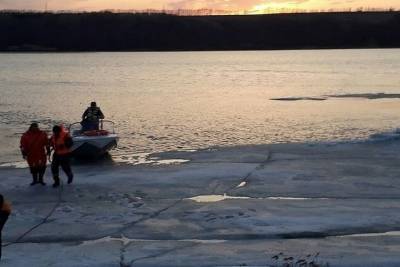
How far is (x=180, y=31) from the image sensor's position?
136 m

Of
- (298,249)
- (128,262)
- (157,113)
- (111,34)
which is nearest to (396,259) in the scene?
(298,249)

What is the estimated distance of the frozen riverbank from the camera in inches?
386

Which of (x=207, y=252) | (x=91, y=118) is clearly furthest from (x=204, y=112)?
(x=207, y=252)

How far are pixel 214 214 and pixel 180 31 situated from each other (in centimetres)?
12619

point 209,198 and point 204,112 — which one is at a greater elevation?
point 209,198

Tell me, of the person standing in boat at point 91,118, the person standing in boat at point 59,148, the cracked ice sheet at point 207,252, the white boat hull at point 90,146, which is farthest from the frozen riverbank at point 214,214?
the person standing in boat at point 91,118

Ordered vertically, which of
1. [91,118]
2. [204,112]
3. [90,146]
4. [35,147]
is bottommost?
[204,112]

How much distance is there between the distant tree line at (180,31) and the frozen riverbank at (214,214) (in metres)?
120

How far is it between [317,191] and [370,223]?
8.30 feet

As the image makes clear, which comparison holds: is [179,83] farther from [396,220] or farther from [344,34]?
[344,34]

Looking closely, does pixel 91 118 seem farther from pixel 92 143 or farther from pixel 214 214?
pixel 214 214

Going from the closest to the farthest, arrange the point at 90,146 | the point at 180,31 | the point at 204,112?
the point at 90,146, the point at 204,112, the point at 180,31

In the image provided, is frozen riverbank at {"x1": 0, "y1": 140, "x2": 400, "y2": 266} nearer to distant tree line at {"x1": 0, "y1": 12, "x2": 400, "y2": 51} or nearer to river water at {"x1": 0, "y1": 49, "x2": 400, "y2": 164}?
river water at {"x1": 0, "y1": 49, "x2": 400, "y2": 164}

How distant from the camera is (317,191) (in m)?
13.9
